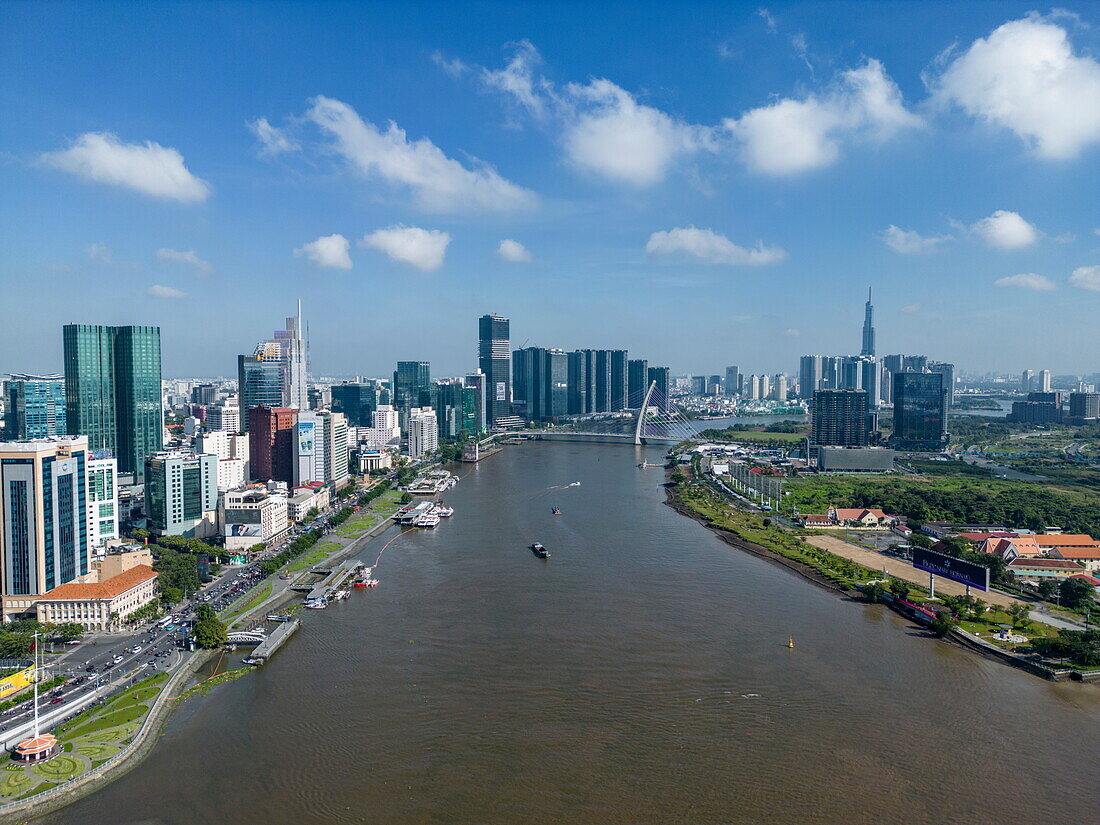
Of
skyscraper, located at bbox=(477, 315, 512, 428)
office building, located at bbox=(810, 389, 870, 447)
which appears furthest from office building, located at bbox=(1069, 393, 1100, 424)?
skyscraper, located at bbox=(477, 315, 512, 428)

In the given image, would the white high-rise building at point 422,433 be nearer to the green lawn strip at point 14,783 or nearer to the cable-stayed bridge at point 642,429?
the cable-stayed bridge at point 642,429

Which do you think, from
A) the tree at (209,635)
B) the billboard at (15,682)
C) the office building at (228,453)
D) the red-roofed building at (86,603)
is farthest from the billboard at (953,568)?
the office building at (228,453)

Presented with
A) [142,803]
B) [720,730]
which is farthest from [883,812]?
[142,803]

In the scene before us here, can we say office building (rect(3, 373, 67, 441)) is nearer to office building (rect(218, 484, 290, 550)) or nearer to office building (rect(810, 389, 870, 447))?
office building (rect(218, 484, 290, 550))

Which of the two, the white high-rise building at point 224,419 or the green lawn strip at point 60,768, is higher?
the white high-rise building at point 224,419

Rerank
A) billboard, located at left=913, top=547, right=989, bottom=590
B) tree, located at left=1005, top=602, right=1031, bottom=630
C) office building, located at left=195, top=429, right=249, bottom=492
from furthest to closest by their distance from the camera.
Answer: office building, located at left=195, top=429, right=249, bottom=492
billboard, located at left=913, top=547, right=989, bottom=590
tree, located at left=1005, top=602, right=1031, bottom=630

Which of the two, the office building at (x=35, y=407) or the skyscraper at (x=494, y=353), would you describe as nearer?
the office building at (x=35, y=407)
